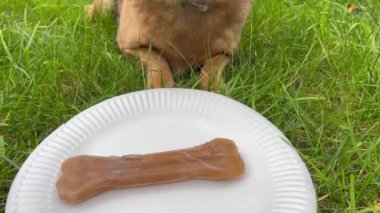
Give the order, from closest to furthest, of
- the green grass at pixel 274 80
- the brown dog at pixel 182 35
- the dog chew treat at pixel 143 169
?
the dog chew treat at pixel 143 169, the green grass at pixel 274 80, the brown dog at pixel 182 35

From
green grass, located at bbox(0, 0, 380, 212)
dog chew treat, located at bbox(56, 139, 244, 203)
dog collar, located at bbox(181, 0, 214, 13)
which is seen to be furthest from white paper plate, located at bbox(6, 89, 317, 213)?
dog collar, located at bbox(181, 0, 214, 13)

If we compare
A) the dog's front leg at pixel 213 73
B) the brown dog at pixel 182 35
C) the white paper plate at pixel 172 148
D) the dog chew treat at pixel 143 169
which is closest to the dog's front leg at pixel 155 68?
the brown dog at pixel 182 35

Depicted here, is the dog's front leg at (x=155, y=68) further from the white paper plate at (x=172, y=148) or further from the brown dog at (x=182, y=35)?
the white paper plate at (x=172, y=148)

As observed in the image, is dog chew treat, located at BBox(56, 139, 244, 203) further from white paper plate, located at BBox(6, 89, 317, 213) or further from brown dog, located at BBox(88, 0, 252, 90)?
brown dog, located at BBox(88, 0, 252, 90)

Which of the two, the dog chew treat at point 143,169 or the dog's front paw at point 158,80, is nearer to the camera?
the dog chew treat at point 143,169

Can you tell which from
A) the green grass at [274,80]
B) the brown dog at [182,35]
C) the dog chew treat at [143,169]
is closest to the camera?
the dog chew treat at [143,169]

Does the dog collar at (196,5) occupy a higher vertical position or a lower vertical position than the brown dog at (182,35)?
higher

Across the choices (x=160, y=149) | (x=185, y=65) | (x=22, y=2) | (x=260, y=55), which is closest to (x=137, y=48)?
(x=185, y=65)
